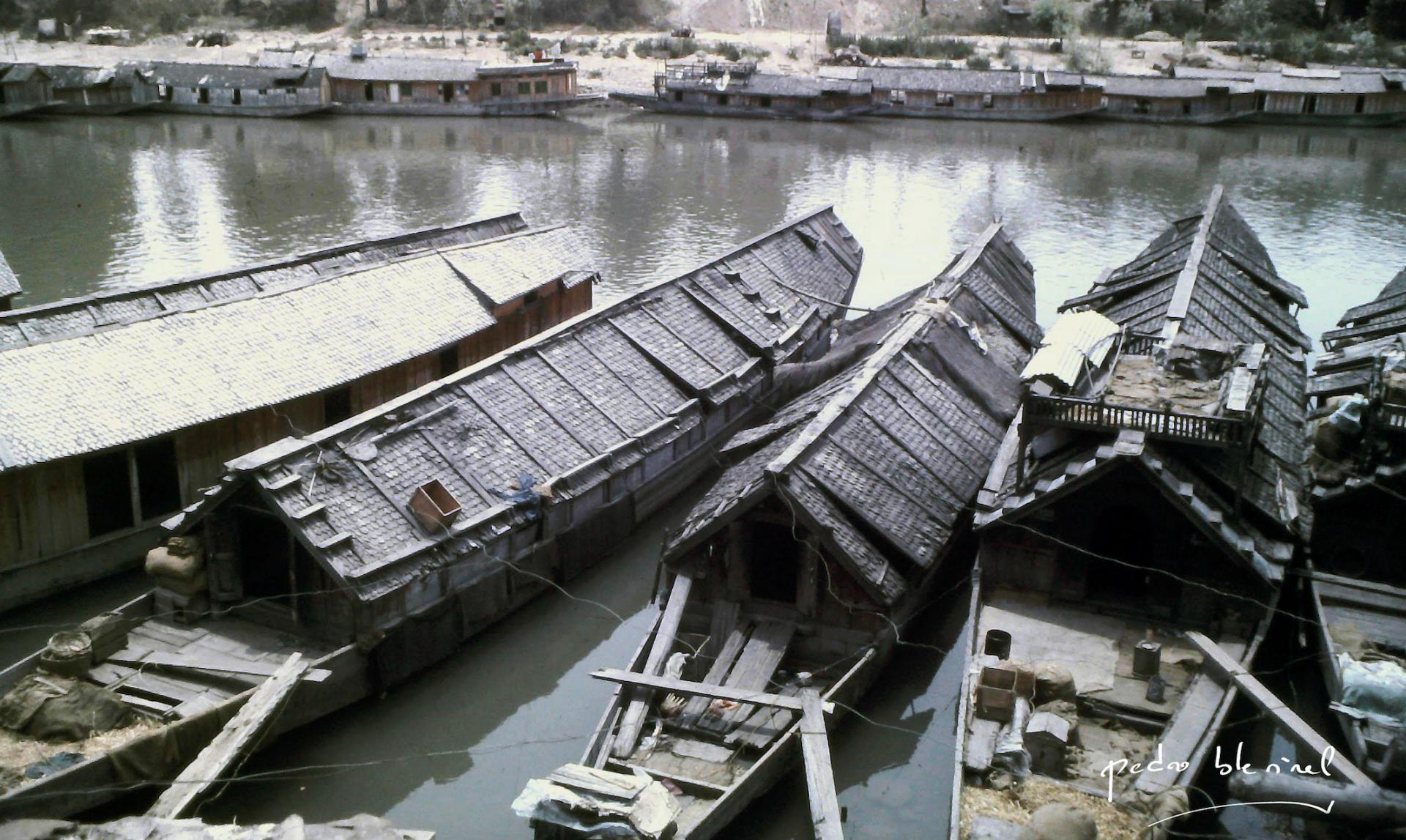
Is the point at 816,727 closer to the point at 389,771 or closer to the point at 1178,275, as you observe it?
the point at 389,771

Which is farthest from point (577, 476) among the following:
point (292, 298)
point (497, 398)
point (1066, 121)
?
point (1066, 121)

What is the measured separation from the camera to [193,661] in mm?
17266

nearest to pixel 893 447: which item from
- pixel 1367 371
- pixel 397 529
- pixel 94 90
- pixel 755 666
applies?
pixel 755 666

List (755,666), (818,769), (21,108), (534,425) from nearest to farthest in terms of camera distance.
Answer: (818,769) < (755,666) < (534,425) < (21,108)

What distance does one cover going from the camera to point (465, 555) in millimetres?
18969

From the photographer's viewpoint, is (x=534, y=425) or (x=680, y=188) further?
(x=680, y=188)

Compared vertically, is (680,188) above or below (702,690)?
above

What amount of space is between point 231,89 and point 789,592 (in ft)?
205

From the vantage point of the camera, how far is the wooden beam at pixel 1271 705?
47.8 feet

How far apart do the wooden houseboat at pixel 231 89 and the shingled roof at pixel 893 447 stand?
52423 mm

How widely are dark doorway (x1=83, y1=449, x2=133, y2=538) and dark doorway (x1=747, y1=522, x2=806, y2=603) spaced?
10.7 meters

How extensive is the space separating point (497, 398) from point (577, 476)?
205 centimetres

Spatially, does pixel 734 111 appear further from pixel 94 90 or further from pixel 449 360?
pixel 449 360
